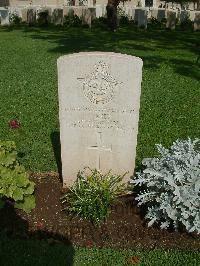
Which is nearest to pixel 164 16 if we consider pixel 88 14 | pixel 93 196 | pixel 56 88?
pixel 88 14

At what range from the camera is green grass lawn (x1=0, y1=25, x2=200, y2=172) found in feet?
27.2

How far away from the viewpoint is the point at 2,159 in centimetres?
528

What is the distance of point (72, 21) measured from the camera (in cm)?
2541

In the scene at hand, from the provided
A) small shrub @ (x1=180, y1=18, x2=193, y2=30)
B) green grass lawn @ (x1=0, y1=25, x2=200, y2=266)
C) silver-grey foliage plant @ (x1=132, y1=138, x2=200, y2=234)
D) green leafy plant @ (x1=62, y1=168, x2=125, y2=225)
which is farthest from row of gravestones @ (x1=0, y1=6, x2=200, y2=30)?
silver-grey foliage plant @ (x1=132, y1=138, x2=200, y2=234)

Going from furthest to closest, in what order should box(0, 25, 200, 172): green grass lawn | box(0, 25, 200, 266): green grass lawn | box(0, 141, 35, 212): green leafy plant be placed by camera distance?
box(0, 25, 200, 172): green grass lawn, box(0, 25, 200, 266): green grass lawn, box(0, 141, 35, 212): green leafy plant

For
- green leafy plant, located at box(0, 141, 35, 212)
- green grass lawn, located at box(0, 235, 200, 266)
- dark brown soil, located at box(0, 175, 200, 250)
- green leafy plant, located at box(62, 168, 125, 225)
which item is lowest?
green grass lawn, located at box(0, 235, 200, 266)

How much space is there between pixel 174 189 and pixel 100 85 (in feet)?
5.24

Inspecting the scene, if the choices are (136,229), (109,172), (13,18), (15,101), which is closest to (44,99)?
(15,101)

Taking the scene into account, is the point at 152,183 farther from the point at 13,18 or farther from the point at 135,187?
the point at 13,18

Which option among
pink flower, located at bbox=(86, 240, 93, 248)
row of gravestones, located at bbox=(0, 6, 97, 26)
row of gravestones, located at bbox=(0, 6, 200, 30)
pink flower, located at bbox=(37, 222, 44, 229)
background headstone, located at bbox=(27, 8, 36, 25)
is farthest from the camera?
background headstone, located at bbox=(27, 8, 36, 25)

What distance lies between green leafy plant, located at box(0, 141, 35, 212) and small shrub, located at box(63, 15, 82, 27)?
67.5 ft

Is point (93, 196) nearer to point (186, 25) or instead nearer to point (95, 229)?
point (95, 229)

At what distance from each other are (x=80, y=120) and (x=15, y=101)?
16.3ft

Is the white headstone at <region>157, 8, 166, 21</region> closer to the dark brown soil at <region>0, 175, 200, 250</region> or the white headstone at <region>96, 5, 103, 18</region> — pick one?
the white headstone at <region>96, 5, 103, 18</region>
